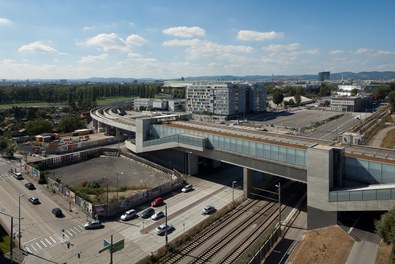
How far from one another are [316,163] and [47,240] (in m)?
27.3

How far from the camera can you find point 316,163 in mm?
30531

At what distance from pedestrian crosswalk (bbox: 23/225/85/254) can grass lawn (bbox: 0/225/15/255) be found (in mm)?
1436

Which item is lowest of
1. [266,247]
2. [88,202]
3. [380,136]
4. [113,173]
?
[266,247]

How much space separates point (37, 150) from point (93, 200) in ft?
110

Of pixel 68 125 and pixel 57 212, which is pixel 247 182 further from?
pixel 68 125

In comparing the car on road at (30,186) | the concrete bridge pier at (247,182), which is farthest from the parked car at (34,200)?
the concrete bridge pier at (247,182)

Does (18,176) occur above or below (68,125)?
below

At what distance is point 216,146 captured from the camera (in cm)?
4394

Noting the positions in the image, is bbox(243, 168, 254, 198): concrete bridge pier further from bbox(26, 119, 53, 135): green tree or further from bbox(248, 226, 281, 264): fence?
bbox(26, 119, 53, 135): green tree

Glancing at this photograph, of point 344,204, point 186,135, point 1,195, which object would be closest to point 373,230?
point 344,204

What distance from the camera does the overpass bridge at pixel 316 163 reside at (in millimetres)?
28406

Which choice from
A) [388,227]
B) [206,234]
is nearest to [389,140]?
[388,227]

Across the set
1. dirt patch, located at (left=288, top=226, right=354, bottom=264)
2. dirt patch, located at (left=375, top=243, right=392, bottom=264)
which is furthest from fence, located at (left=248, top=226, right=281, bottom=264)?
dirt patch, located at (left=375, top=243, right=392, bottom=264)

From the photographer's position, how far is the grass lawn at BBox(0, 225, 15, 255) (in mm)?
27950
